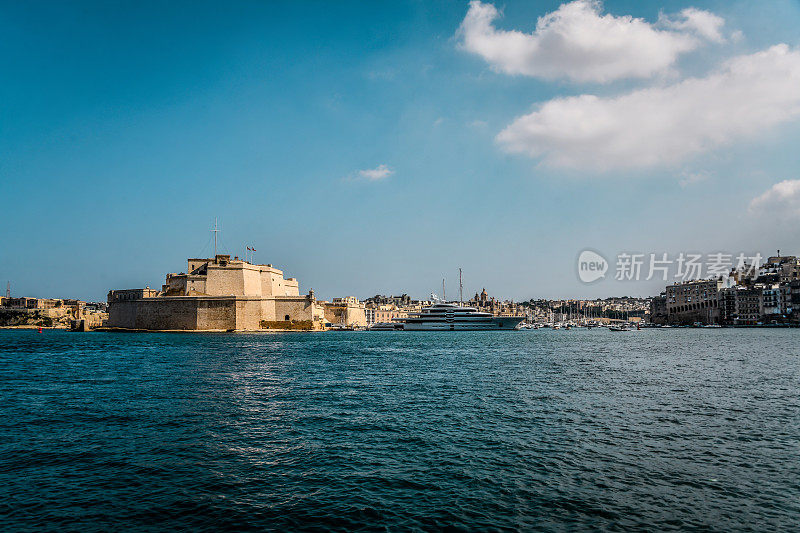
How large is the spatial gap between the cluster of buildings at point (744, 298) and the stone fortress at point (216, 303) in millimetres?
104286

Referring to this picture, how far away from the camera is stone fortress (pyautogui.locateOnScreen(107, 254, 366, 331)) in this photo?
7300 cm

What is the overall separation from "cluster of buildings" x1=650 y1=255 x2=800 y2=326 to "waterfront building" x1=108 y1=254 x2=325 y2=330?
10479 centimetres

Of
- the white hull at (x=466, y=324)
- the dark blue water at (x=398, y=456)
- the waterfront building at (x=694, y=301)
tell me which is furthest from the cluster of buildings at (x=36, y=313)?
the waterfront building at (x=694, y=301)

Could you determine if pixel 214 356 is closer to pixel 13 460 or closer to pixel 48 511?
pixel 13 460

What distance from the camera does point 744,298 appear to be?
394 feet

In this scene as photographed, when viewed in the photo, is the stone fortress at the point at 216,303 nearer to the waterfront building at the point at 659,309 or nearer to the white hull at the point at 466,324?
the white hull at the point at 466,324

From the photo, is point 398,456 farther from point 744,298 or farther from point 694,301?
point 694,301

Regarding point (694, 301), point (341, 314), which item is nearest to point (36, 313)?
point (341, 314)

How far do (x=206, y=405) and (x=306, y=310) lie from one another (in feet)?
219

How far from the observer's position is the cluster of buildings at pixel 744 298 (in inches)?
4448

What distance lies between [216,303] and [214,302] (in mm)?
320

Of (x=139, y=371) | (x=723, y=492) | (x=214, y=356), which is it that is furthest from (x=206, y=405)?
(x=214, y=356)

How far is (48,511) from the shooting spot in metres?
8.00

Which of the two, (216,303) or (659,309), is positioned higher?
→ (216,303)
